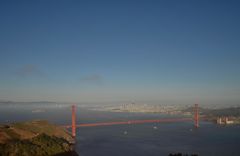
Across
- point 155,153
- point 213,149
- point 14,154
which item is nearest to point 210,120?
point 213,149

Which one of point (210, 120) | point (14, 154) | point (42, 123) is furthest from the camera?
point (210, 120)

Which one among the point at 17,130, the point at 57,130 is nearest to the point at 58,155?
the point at 17,130

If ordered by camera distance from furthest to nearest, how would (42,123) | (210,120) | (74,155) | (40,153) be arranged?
(210,120) → (42,123) → (74,155) → (40,153)

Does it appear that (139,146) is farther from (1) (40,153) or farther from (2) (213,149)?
(1) (40,153)

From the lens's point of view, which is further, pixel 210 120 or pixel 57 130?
pixel 210 120

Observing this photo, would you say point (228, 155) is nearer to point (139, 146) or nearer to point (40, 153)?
point (139, 146)

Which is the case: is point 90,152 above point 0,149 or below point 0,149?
below
